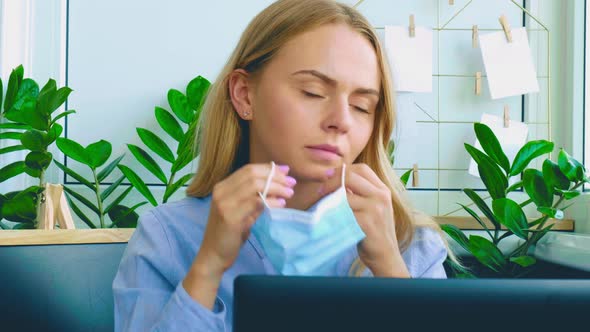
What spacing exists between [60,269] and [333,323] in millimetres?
1025

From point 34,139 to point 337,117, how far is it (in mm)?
1215

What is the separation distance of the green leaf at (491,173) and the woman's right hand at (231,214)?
1.20m

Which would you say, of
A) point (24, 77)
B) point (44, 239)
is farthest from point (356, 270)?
point (24, 77)

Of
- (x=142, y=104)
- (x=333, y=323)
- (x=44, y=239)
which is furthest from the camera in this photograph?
(x=142, y=104)

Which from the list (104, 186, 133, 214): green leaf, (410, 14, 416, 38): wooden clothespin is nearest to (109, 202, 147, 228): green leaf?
(104, 186, 133, 214): green leaf

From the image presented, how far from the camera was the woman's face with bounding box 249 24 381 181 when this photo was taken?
804mm

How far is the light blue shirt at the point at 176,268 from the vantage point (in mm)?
710

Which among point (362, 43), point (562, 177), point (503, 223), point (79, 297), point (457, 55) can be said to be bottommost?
point (79, 297)

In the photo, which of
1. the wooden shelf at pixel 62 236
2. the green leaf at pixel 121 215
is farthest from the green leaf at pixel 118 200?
the wooden shelf at pixel 62 236

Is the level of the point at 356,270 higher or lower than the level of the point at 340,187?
lower

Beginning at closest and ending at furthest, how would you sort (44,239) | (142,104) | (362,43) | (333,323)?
(333,323), (362,43), (44,239), (142,104)

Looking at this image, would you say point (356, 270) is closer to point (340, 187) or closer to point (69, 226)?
point (340, 187)

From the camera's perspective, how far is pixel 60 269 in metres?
1.24

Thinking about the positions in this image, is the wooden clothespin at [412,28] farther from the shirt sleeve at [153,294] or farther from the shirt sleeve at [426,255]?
the shirt sleeve at [153,294]
